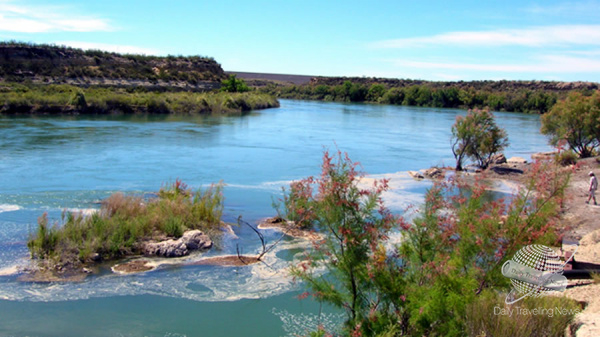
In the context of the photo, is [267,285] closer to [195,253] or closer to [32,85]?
[195,253]

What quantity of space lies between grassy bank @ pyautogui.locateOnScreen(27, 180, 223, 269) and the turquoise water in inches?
27.6

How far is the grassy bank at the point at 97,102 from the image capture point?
40562mm

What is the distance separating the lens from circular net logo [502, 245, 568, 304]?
6.09m

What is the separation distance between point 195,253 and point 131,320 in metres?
3.33

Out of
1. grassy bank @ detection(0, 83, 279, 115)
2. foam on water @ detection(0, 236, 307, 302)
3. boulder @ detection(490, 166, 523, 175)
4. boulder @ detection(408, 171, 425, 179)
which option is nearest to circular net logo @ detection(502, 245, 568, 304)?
foam on water @ detection(0, 236, 307, 302)

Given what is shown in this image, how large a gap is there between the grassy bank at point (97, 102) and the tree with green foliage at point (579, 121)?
111 feet

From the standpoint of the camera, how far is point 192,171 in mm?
22078

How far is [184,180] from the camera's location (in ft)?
65.7

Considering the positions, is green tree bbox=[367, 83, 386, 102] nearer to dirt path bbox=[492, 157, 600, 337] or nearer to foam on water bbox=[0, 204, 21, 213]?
dirt path bbox=[492, 157, 600, 337]

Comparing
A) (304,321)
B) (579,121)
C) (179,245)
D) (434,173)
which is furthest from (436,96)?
(304,321)

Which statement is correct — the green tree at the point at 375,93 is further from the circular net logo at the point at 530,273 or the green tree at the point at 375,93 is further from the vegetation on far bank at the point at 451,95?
the circular net logo at the point at 530,273

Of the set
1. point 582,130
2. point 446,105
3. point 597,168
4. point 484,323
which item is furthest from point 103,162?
point 446,105

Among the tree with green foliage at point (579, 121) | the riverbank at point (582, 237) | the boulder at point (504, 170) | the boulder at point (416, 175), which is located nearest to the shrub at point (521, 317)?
the riverbank at point (582, 237)

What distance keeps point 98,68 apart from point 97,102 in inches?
1021
